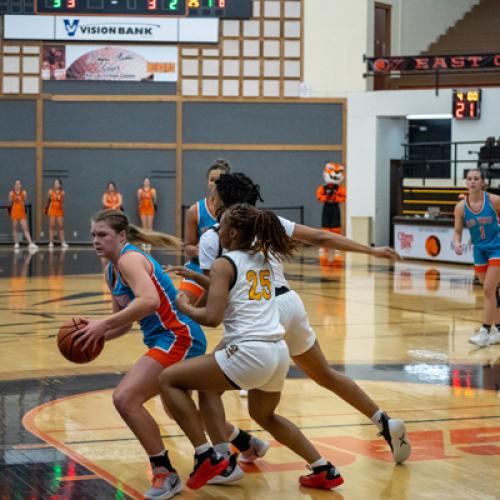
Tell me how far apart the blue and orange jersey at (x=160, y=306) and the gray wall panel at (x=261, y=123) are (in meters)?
24.5

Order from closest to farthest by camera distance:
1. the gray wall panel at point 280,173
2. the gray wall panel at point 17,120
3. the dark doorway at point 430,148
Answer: the dark doorway at point 430,148, the gray wall panel at point 17,120, the gray wall panel at point 280,173

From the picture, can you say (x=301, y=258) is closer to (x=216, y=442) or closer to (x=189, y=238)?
(x=189, y=238)

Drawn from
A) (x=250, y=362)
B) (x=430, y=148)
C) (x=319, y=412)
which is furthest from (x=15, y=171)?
(x=250, y=362)

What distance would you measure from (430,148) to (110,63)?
362 inches

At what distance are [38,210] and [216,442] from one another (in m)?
24.6

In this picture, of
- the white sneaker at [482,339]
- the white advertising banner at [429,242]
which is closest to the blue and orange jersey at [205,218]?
the white sneaker at [482,339]

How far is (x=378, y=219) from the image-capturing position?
29000 mm

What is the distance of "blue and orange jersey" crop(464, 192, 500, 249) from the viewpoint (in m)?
10.9

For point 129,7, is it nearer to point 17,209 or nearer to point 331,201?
point 17,209

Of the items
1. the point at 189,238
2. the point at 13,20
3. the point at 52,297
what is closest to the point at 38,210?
the point at 13,20

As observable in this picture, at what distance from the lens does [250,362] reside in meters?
5.06

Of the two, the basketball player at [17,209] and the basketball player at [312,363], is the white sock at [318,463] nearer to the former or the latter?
the basketball player at [312,363]

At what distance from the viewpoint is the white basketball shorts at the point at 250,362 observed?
5066 millimetres

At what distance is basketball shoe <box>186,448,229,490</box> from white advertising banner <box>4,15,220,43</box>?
24725 millimetres
